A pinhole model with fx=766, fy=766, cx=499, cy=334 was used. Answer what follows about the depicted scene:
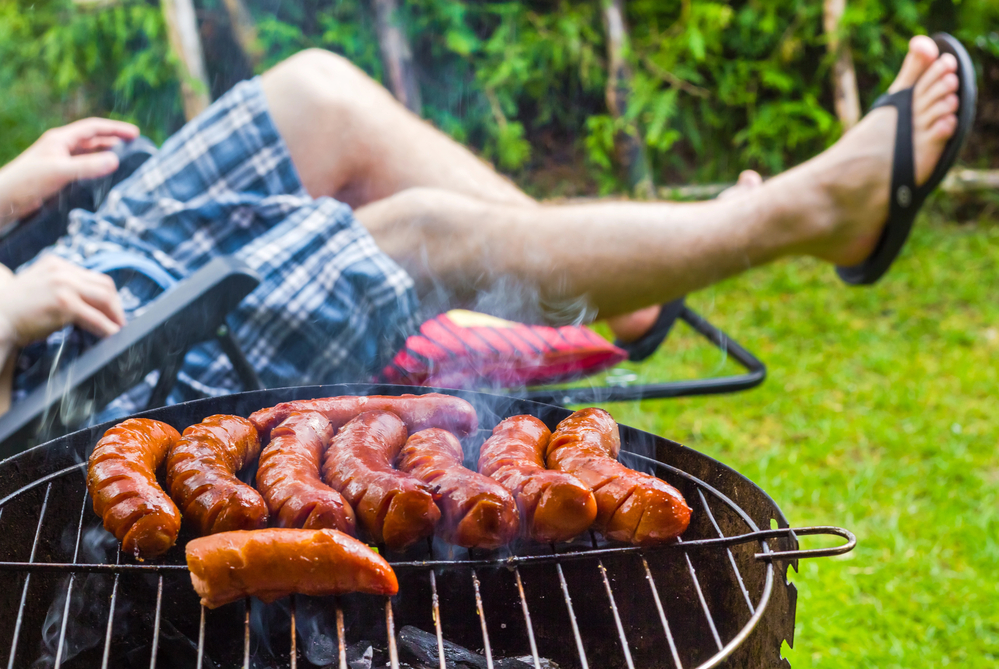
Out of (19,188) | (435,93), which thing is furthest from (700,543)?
(435,93)

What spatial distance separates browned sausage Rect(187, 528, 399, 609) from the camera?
43.3 inches

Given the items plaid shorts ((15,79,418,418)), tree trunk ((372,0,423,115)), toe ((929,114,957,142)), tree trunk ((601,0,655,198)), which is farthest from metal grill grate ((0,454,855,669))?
tree trunk ((372,0,423,115))

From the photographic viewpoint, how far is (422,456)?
1.39 meters

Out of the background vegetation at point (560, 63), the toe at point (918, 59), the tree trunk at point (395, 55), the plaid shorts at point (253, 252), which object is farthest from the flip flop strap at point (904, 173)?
the tree trunk at point (395, 55)

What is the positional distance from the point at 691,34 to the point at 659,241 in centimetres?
364

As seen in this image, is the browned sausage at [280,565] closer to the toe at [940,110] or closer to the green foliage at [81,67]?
the toe at [940,110]

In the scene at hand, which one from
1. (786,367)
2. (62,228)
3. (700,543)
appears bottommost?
(786,367)

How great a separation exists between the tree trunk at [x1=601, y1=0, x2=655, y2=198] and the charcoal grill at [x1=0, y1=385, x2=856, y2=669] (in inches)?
172

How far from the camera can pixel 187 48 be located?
17.7ft

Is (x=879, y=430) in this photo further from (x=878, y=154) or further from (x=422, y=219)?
(x=422, y=219)

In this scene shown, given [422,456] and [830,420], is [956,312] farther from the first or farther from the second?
[422,456]

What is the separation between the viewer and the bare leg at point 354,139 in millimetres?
2592

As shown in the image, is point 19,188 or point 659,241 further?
point 19,188

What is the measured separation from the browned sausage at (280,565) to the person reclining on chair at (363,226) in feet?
3.73
